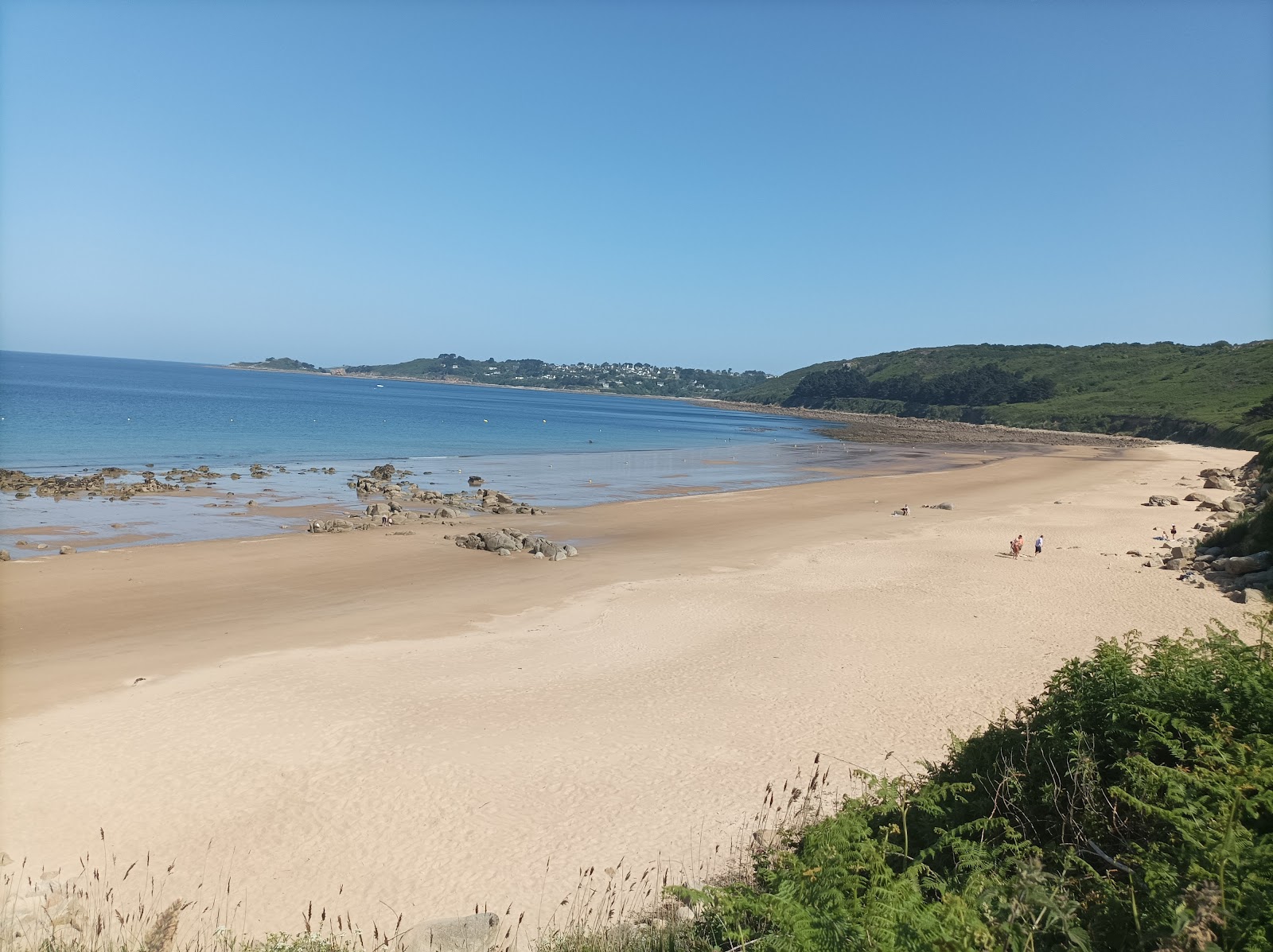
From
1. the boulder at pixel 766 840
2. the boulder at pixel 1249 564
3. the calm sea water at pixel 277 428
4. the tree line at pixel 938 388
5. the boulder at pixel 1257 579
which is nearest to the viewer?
the boulder at pixel 766 840

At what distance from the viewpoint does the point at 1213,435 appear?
83188mm

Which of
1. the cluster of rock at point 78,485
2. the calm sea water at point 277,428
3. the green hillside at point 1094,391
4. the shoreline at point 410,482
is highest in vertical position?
the green hillside at point 1094,391

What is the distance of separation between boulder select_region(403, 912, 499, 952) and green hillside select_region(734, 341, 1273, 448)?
77.2 m

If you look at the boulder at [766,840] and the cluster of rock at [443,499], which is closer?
the boulder at [766,840]

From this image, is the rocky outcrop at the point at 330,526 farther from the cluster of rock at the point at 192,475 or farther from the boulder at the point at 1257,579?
the boulder at the point at 1257,579

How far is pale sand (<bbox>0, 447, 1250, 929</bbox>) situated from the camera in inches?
343

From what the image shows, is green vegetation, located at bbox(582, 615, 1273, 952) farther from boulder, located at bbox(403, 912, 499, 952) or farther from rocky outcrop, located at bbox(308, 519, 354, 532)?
rocky outcrop, located at bbox(308, 519, 354, 532)

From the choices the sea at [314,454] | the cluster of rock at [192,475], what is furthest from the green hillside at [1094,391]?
the cluster of rock at [192,475]

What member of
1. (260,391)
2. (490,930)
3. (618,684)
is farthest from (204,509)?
(260,391)

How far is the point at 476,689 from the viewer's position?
13.4 m

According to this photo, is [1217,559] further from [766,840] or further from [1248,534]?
[766,840]

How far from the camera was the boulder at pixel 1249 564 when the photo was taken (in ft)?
63.2

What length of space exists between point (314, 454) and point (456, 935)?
55.4 m

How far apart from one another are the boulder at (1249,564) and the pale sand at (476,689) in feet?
4.57
